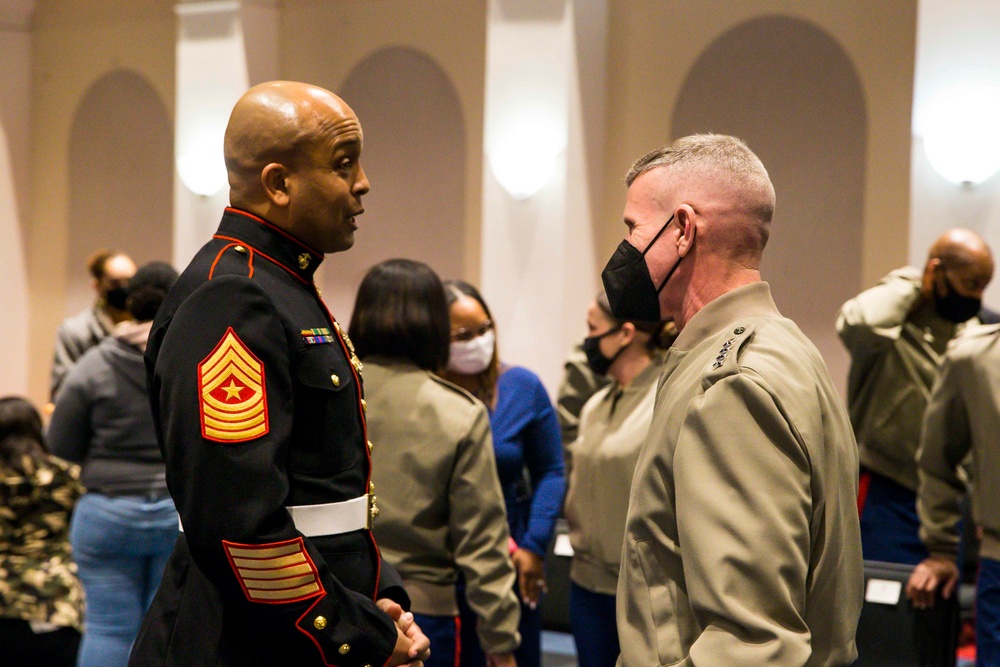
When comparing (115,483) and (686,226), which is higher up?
(686,226)

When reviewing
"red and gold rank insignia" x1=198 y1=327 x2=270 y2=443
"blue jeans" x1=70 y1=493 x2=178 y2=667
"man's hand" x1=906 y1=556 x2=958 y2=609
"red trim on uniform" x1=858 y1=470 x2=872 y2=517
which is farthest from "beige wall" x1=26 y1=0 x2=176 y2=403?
"red and gold rank insignia" x1=198 y1=327 x2=270 y2=443

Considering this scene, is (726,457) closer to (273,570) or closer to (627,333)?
(273,570)

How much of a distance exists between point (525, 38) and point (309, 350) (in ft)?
17.6

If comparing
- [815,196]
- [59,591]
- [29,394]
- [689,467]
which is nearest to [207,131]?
[29,394]

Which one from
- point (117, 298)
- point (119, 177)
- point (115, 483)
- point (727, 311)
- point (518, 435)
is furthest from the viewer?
point (119, 177)

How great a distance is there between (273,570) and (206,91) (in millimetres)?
7179

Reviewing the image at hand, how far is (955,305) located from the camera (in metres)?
4.70

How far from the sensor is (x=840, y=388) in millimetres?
6930

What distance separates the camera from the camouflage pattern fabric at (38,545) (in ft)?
12.1

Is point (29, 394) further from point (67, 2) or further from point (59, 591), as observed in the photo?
point (59, 591)

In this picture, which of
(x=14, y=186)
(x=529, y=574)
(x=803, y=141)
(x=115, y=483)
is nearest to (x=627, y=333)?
(x=529, y=574)

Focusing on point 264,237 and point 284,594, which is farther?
point 264,237

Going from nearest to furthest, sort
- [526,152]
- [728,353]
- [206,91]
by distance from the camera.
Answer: [728,353]
[526,152]
[206,91]

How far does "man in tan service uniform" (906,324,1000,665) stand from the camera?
A: 11.5ft
